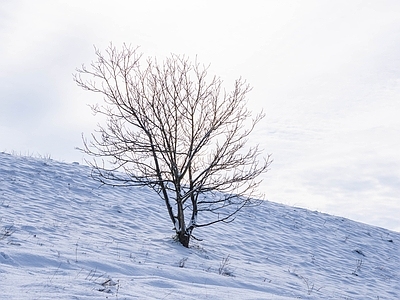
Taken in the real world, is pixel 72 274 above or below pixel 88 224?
below

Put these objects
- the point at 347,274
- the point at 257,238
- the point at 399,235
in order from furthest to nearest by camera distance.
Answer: the point at 399,235 → the point at 257,238 → the point at 347,274

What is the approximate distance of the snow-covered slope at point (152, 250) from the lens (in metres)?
5.63

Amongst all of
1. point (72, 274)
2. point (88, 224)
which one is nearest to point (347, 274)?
point (88, 224)

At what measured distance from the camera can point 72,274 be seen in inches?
222

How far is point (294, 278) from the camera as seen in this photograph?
9766 millimetres

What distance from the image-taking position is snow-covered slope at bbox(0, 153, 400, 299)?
563cm

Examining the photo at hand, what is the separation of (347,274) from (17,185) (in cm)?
1032

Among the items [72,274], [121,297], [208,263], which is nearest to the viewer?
[121,297]

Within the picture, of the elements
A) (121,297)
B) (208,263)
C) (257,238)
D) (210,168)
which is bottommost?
(121,297)

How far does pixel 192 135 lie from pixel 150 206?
4789mm

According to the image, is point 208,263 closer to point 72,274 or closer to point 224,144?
point 224,144

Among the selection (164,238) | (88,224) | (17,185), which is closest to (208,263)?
(164,238)

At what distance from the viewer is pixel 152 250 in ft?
29.9

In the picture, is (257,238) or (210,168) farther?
(257,238)
